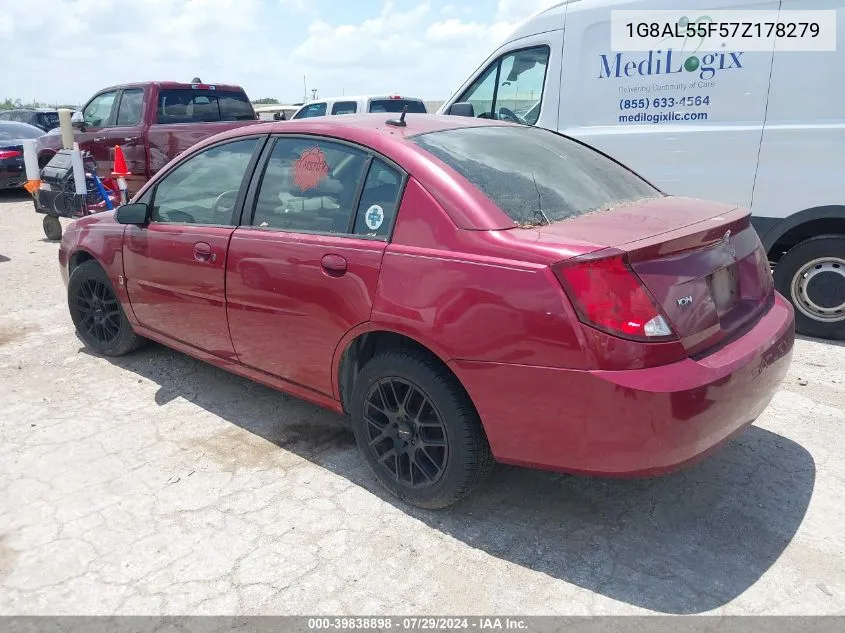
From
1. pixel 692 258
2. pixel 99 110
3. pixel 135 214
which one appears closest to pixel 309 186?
pixel 135 214

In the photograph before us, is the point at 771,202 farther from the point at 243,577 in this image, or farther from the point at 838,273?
the point at 243,577

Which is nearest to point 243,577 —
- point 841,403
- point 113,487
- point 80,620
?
point 80,620

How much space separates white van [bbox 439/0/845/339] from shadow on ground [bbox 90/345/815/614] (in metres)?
1.97

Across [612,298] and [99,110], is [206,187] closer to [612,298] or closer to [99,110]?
[612,298]

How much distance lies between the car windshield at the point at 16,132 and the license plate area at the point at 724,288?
14.7 metres

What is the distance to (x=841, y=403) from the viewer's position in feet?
12.5

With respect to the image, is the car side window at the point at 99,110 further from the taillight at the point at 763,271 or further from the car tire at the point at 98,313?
the taillight at the point at 763,271

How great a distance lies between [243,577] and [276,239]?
152 cm

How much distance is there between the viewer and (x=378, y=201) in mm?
2885

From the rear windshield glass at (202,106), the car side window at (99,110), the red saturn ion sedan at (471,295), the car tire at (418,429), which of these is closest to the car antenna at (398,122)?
the red saturn ion sedan at (471,295)

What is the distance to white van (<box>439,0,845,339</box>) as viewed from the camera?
457 centimetres

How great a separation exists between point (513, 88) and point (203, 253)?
3.60 metres

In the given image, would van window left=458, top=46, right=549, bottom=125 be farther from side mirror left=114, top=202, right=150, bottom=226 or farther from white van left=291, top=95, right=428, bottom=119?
white van left=291, top=95, right=428, bottom=119

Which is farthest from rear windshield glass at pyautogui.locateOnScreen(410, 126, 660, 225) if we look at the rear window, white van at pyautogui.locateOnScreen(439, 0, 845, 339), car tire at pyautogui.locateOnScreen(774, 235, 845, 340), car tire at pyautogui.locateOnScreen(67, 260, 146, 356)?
the rear window
